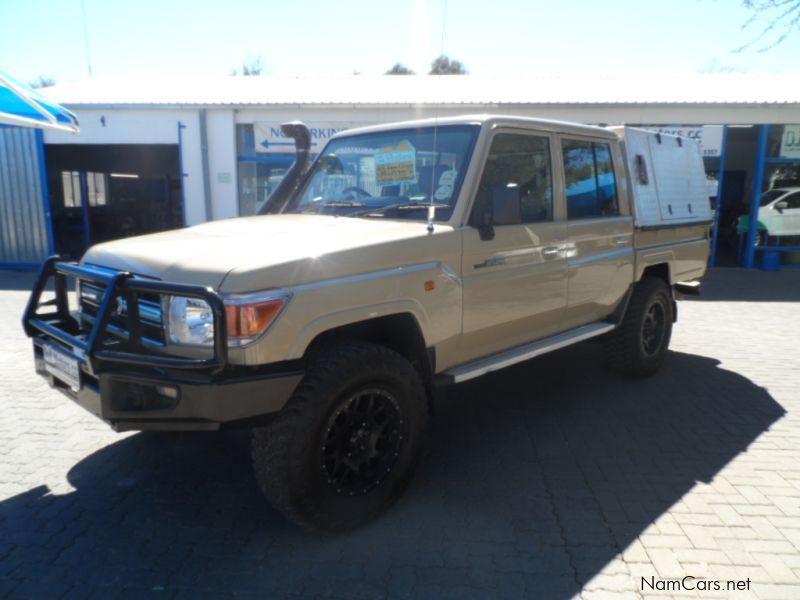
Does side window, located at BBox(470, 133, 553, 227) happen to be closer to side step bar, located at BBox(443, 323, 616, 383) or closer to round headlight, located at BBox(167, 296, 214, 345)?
side step bar, located at BBox(443, 323, 616, 383)

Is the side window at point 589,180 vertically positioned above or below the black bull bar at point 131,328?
above

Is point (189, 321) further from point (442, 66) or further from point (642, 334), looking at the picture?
point (442, 66)

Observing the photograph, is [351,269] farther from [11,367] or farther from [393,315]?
[11,367]

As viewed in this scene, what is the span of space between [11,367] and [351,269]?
4.72 m

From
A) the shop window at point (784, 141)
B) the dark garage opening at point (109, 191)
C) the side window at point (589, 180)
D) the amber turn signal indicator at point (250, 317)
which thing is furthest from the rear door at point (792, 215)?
the dark garage opening at point (109, 191)

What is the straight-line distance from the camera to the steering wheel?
383 centimetres

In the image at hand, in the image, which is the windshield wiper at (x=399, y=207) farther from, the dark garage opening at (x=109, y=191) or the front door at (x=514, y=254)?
the dark garage opening at (x=109, y=191)

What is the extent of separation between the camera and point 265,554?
2.78 meters

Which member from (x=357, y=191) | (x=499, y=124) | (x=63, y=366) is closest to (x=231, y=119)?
(x=357, y=191)

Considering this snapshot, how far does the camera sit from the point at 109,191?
16719mm

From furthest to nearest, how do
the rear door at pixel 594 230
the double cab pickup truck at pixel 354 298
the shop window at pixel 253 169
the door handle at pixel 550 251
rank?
the shop window at pixel 253 169
the rear door at pixel 594 230
the door handle at pixel 550 251
the double cab pickup truck at pixel 354 298

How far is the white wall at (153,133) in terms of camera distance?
12.2 metres

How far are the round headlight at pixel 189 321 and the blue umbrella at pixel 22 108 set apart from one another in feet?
15.2

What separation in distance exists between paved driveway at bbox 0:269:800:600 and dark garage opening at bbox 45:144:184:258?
36.3ft
